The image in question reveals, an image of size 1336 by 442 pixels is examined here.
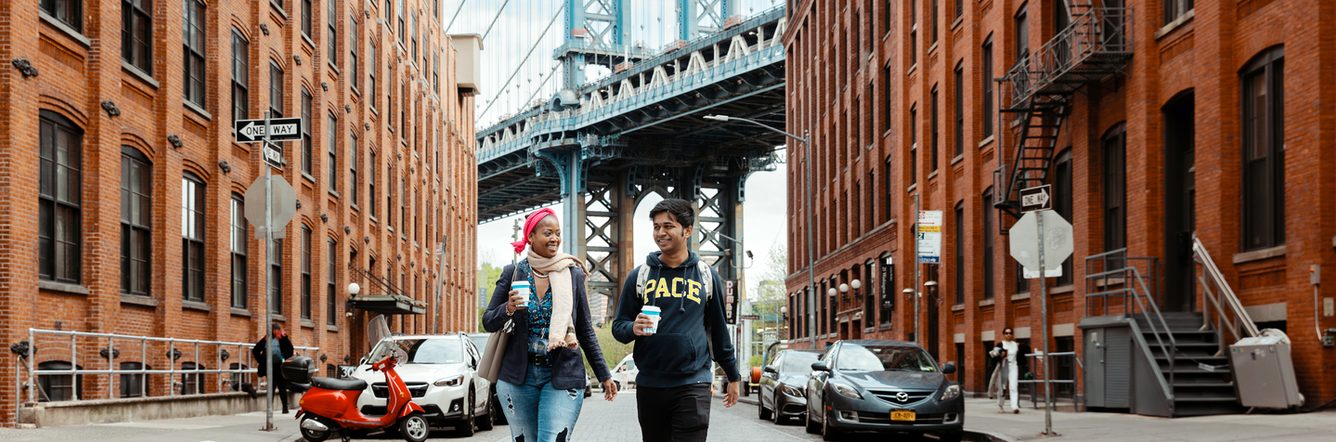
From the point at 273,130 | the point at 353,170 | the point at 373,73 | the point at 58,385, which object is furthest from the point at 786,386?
the point at 373,73

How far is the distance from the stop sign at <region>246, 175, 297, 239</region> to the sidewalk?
8.63 meters

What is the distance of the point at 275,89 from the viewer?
3066 centimetres

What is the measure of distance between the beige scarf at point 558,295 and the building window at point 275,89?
23068mm

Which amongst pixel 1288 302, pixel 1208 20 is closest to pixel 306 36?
pixel 1208 20

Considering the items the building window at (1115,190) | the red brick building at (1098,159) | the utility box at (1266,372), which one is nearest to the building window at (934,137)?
the red brick building at (1098,159)

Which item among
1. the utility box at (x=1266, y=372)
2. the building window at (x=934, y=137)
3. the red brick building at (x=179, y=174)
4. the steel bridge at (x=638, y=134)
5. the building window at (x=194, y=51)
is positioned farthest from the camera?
the steel bridge at (x=638, y=134)

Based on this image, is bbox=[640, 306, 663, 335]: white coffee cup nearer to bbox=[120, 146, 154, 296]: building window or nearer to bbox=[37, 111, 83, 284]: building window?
bbox=[37, 111, 83, 284]: building window

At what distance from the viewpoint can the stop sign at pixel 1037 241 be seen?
1758cm

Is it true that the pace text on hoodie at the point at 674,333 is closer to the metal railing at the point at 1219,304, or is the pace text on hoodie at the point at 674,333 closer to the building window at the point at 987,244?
the metal railing at the point at 1219,304

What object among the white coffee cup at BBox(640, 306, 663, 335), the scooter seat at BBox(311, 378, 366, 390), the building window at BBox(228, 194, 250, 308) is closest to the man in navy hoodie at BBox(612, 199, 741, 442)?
the white coffee cup at BBox(640, 306, 663, 335)

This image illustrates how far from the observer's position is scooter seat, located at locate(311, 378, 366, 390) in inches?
621

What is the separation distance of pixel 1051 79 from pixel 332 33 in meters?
19.6

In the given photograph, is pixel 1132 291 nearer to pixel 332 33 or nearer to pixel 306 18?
pixel 306 18

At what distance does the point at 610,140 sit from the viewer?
297ft
